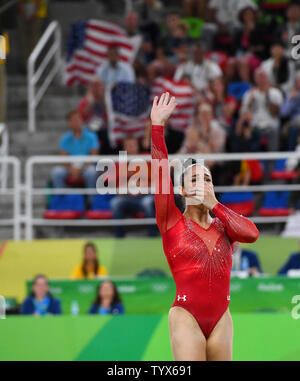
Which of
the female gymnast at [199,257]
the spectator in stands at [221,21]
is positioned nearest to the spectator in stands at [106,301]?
the female gymnast at [199,257]

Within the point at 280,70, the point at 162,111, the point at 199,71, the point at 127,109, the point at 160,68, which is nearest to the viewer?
the point at 162,111

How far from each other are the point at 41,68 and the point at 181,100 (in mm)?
2712

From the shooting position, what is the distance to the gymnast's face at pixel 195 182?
17.4 ft

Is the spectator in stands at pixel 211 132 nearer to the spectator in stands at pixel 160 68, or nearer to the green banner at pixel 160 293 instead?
the spectator in stands at pixel 160 68

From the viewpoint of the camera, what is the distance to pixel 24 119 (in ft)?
44.8

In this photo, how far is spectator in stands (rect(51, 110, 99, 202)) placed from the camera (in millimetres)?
11211

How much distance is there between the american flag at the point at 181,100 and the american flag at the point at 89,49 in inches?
63.6

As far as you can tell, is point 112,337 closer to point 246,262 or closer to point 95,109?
→ point 246,262

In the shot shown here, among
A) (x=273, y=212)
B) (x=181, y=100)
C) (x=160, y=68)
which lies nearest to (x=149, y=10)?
(x=160, y=68)

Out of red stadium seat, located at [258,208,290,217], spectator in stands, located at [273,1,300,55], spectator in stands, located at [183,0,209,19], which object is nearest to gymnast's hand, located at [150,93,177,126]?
red stadium seat, located at [258,208,290,217]

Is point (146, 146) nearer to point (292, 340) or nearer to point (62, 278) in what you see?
point (62, 278)

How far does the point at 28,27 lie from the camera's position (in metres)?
14.2

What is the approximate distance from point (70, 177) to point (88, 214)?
53cm

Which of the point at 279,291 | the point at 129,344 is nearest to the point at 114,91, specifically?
the point at 279,291
